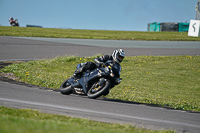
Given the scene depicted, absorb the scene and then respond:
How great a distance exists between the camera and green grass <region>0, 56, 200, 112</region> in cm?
1102

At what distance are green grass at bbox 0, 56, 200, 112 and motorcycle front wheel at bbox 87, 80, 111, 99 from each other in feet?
5.69

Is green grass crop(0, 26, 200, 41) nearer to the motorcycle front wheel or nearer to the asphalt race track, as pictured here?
the asphalt race track

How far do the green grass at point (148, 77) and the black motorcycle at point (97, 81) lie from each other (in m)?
1.65

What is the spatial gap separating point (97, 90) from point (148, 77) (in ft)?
22.5

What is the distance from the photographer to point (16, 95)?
28.7ft

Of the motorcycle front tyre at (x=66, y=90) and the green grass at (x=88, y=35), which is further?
the green grass at (x=88, y=35)

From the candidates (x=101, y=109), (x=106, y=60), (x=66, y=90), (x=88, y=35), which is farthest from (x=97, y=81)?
(x=88, y=35)

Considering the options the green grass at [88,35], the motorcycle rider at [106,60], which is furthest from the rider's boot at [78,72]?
the green grass at [88,35]

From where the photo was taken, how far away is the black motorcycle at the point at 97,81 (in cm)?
874

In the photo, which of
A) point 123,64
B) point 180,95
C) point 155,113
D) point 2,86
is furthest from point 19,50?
point 155,113

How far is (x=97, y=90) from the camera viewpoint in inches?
348

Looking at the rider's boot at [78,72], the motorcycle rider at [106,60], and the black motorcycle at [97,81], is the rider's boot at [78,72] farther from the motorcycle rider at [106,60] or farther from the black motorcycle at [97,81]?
the black motorcycle at [97,81]

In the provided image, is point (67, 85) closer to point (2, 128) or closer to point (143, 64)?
point (2, 128)

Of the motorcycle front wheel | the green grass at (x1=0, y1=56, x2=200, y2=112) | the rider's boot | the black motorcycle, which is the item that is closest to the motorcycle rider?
the rider's boot
